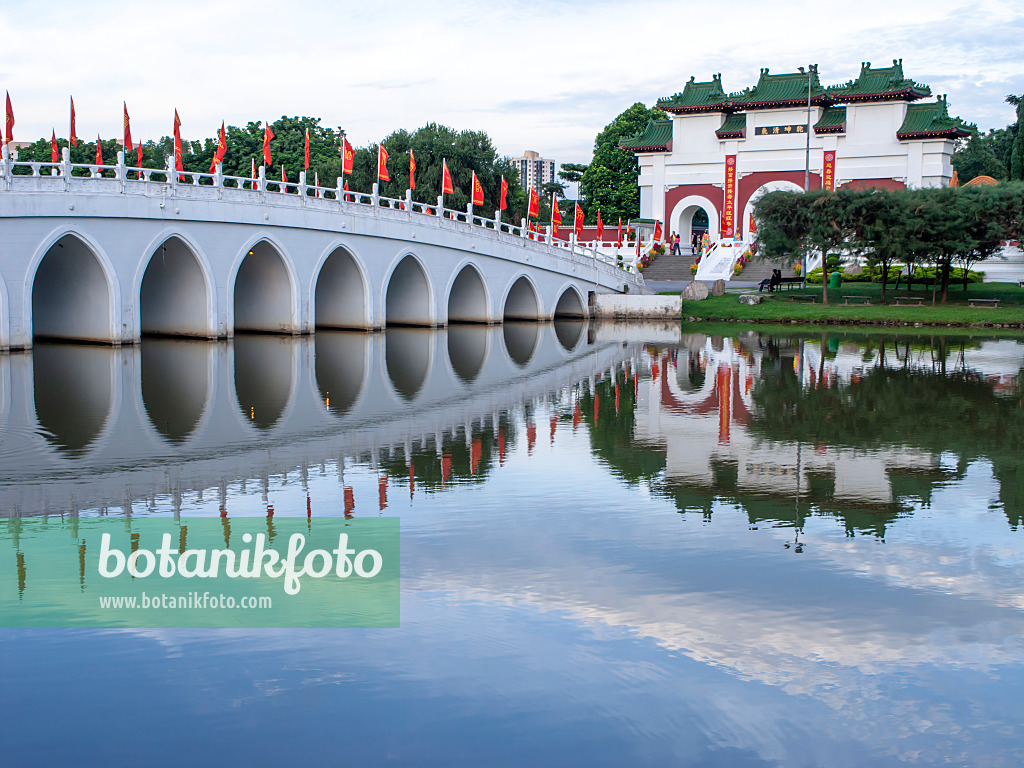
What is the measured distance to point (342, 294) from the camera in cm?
3044

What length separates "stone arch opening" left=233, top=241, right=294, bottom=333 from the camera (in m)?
27.5

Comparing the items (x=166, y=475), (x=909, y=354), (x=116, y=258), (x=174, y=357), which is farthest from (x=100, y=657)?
(x=909, y=354)

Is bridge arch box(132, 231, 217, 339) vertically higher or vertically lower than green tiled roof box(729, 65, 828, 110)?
lower

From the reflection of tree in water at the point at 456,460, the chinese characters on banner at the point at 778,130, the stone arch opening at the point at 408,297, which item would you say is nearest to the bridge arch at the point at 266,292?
the stone arch opening at the point at 408,297

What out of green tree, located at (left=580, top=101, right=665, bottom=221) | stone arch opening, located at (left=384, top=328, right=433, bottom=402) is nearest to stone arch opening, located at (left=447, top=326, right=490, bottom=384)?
stone arch opening, located at (left=384, top=328, right=433, bottom=402)

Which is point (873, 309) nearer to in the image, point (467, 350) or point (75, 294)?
point (467, 350)

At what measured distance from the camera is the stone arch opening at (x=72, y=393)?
12.4 m

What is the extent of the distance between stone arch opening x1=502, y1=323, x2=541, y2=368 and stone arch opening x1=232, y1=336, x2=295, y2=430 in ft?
16.9

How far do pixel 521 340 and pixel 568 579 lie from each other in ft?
71.6

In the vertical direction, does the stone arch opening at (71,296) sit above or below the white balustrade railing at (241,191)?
below

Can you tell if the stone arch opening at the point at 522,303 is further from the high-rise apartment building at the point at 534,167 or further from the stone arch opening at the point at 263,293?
the high-rise apartment building at the point at 534,167

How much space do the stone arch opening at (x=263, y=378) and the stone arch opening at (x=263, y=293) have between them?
1.20m

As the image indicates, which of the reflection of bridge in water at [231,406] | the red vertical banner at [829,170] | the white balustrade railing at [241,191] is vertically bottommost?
the reflection of bridge in water at [231,406]

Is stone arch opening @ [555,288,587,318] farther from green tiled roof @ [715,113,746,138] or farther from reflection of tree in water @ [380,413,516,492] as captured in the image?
reflection of tree in water @ [380,413,516,492]
